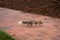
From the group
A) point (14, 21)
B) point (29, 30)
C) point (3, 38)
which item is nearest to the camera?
point (3, 38)

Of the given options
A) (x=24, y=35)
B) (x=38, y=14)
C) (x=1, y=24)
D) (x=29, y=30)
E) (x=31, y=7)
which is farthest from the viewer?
(x=31, y=7)

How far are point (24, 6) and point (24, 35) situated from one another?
20.4ft

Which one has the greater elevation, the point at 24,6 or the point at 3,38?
the point at 3,38

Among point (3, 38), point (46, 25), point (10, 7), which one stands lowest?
point (10, 7)

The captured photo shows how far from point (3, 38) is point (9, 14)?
15.8 ft

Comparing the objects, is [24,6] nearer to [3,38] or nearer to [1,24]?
[1,24]

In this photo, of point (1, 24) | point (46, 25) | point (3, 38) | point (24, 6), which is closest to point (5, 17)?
point (1, 24)

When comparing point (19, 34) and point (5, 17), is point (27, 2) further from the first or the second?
point (19, 34)

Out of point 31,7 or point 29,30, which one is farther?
point 31,7

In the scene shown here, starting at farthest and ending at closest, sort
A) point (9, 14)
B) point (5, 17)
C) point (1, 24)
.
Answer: point (9, 14) → point (5, 17) → point (1, 24)

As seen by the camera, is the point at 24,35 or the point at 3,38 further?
the point at 24,35

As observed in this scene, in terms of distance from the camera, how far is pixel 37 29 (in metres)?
8.37

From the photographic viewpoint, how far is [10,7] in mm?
13734

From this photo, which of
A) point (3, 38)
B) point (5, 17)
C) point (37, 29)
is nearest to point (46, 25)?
point (37, 29)
